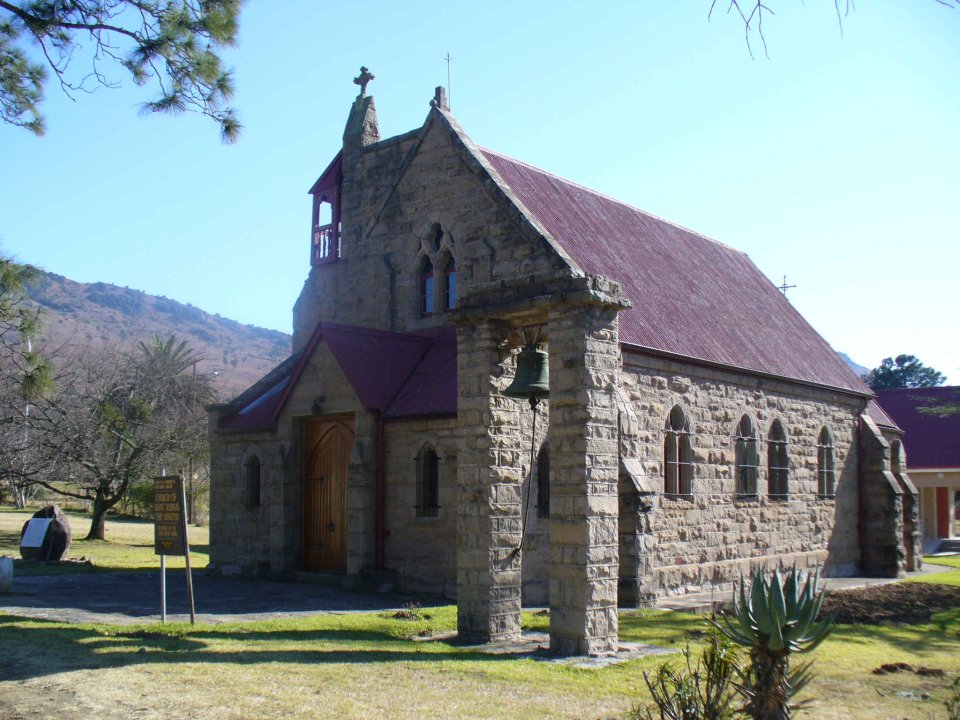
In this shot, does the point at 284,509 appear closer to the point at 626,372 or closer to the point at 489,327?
the point at 626,372

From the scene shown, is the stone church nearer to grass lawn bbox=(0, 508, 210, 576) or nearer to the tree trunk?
grass lawn bbox=(0, 508, 210, 576)

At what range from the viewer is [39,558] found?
21.7 metres

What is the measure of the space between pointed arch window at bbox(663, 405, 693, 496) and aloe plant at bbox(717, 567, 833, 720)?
35.7ft

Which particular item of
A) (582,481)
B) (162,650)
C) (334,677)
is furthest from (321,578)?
(334,677)

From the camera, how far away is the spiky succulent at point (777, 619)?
22.6 feet

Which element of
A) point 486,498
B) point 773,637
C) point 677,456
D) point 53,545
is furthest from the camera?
point 53,545

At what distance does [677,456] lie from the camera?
18.5 meters

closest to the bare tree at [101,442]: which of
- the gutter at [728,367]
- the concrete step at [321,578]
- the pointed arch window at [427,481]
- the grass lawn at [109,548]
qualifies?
the grass lawn at [109,548]

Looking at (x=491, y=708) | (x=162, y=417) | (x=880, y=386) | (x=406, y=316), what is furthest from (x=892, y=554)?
(x=880, y=386)

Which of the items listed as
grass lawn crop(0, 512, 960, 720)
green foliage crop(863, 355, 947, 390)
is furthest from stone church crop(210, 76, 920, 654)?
green foliage crop(863, 355, 947, 390)

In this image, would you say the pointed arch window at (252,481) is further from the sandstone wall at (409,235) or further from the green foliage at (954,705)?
the green foliage at (954,705)

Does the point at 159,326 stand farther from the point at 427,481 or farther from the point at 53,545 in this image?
the point at 427,481

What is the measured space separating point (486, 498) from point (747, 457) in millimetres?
10518

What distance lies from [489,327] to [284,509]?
8709mm
